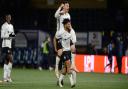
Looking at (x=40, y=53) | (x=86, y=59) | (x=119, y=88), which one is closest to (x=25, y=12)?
(x=40, y=53)

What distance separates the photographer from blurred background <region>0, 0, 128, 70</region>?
130 feet

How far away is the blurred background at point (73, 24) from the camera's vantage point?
39625 millimetres

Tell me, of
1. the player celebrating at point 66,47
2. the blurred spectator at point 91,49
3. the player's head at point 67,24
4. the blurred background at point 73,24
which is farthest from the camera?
the blurred background at point 73,24

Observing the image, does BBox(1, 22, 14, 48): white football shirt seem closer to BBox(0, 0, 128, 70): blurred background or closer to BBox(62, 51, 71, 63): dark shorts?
BBox(62, 51, 71, 63): dark shorts

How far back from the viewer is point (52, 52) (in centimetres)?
3969

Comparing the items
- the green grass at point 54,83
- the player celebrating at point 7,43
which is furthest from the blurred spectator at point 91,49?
the player celebrating at point 7,43

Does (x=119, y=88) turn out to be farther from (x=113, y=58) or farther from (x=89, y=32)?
(x=89, y=32)

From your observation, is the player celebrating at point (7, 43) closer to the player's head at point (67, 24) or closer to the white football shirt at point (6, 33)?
the white football shirt at point (6, 33)

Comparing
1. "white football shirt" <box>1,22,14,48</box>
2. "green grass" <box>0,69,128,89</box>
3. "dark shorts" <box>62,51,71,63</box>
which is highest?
"white football shirt" <box>1,22,14,48</box>

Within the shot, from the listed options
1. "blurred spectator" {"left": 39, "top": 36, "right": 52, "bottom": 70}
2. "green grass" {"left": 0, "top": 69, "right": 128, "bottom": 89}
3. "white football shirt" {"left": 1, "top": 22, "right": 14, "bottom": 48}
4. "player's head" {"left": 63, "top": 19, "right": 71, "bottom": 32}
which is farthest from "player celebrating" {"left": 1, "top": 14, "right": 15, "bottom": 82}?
"blurred spectator" {"left": 39, "top": 36, "right": 52, "bottom": 70}

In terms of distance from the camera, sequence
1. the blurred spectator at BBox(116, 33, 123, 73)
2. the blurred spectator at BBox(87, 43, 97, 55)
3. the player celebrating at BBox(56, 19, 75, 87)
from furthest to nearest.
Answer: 1. the blurred spectator at BBox(87, 43, 97, 55)
2. the blurred spectator at BBox(116, 33, 123, 73)
3. the player celebrating at BBox(56, 19, 75, 87)

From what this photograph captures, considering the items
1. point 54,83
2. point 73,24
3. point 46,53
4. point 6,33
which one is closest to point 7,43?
point 6,33

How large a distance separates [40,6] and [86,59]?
866 centimetres

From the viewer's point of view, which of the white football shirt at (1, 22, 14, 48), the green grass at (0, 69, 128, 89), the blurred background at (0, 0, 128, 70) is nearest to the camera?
the green grass at (0, 69, 128, 89)
